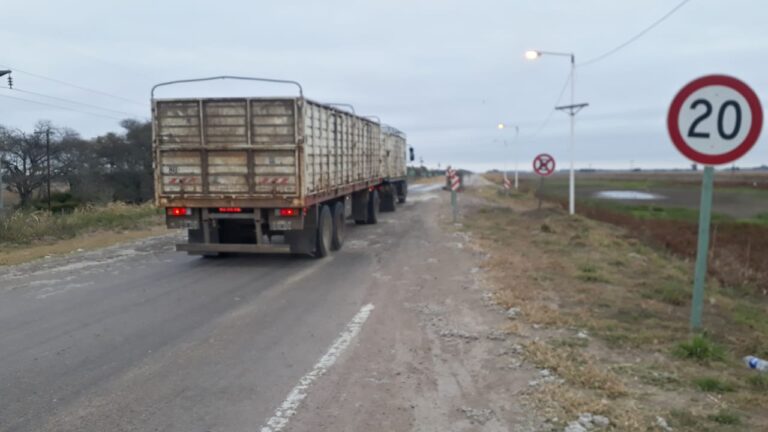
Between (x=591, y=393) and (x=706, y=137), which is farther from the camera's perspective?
(x=706, y=137)

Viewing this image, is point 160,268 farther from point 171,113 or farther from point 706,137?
point 706,137

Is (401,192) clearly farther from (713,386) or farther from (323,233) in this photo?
(713,386)

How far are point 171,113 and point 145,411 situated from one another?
26.7 ft

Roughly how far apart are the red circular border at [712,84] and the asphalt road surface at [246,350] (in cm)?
244

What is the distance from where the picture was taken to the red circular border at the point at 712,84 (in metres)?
5.12

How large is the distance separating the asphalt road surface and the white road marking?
0.06 feet

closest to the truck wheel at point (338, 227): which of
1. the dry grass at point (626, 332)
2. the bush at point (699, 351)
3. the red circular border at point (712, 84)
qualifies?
the dry grass at point (626, 332)

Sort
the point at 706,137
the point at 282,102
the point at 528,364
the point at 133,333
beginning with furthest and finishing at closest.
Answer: the point at 282,102, the point at 133,333, the point at 528,364, the point at 706,137

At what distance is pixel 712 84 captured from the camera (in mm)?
5258

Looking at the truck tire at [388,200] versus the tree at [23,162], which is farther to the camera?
the tree at [23,162]

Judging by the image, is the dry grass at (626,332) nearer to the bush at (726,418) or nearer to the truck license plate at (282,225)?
the bush at (726,418)

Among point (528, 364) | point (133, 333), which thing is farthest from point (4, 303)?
point (528, 364)

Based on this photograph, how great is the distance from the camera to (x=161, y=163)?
38.9 feet

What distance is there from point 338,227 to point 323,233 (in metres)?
1.52
